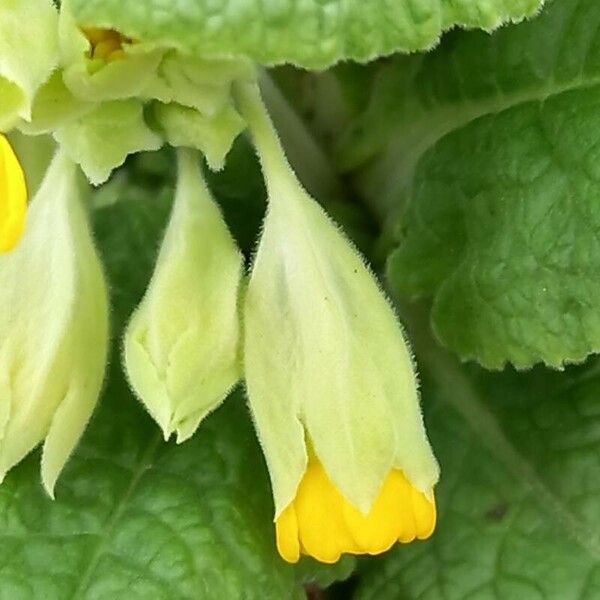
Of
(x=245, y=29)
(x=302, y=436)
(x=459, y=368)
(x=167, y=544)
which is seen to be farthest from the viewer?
(x=459, y=368)

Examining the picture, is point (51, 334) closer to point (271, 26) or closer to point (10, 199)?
point (10, 199)

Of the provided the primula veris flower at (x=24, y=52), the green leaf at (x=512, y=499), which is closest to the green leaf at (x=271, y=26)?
the primula veris flower at (x=24, y=52)

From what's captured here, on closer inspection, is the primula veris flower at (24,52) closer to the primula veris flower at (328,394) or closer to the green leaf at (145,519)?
the primula veris flower at (328,394)

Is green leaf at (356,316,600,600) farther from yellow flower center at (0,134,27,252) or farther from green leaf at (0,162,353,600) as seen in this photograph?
yellow flower center at (0,134,27,252)

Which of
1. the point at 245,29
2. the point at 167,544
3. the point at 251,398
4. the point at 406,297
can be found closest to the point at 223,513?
the point at 167,544

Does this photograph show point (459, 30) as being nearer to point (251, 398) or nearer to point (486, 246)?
point (486, 246)
